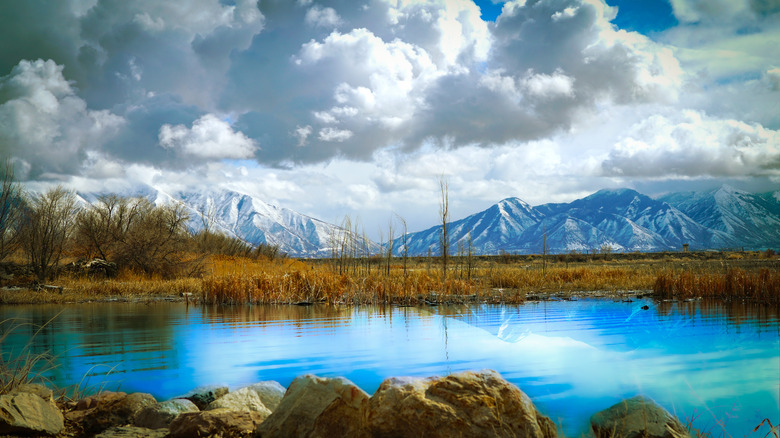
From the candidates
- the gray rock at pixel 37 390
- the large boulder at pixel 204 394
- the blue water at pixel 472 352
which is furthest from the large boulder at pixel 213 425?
the blue water at pixel 472 352

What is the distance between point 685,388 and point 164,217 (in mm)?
31960

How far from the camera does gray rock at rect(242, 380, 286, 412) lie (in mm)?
6008

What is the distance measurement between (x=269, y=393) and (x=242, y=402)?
19.3 inches

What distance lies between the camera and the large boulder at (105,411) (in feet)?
17.1

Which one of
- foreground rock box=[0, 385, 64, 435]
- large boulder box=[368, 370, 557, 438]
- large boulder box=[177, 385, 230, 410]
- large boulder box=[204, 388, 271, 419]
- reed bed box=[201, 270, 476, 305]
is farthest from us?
reed bed box=[201, 270, 476, 305]

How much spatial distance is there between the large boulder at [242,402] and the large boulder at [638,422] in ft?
11.8

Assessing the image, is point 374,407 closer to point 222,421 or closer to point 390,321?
point 222,421

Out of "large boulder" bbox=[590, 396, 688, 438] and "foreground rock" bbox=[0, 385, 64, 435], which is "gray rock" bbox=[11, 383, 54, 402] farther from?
"large boulder" bbox=[590, 396, 688, 438]

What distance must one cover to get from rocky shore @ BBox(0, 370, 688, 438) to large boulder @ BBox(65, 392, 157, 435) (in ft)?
0.04

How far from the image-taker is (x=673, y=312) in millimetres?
15453

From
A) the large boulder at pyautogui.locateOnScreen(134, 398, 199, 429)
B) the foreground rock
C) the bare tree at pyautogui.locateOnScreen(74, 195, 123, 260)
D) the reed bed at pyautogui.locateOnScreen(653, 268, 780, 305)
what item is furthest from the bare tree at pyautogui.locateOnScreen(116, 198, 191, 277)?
the foreground rock

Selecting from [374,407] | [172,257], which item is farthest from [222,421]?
[172,257]

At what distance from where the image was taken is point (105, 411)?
5.37 meters

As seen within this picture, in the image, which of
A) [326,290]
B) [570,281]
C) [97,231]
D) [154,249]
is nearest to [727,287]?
[570,281]
